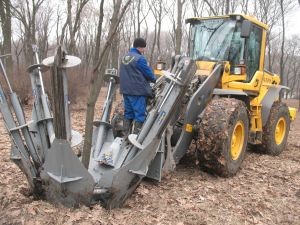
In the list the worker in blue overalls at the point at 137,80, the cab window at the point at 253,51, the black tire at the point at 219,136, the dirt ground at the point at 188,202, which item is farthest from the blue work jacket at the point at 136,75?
the cab window at the point at 253,51

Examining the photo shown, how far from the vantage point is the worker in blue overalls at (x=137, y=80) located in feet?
18.5

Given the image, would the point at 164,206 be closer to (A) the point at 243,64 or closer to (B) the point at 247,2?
(A) the point at 243,64

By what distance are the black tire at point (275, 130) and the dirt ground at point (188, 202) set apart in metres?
1.11

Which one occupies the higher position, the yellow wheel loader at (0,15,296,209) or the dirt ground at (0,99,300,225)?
the yellow wheel loader at (0,15,296,209)

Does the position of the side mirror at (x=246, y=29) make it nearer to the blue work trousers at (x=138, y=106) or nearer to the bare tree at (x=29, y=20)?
the blue work trousers at (x=138, y=106)

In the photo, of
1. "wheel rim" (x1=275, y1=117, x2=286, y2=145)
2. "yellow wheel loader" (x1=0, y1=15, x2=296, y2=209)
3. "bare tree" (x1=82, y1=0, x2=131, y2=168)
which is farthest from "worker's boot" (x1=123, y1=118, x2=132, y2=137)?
"wheel rim" (x1=275, y1=117, x2=286, y2=145)

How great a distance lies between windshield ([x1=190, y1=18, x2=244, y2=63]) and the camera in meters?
7.38

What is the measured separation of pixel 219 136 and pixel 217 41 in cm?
227

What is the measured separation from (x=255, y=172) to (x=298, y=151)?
9.10ft

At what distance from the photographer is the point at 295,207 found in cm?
545

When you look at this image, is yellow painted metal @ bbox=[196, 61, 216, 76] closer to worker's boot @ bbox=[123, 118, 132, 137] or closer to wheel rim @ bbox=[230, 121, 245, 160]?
wheel rim @ bbox=[230, 121, 245, 160]

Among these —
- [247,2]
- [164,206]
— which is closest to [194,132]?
[164,206]

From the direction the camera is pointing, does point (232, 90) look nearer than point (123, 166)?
No

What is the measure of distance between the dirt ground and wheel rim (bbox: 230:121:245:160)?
1.09 ft
